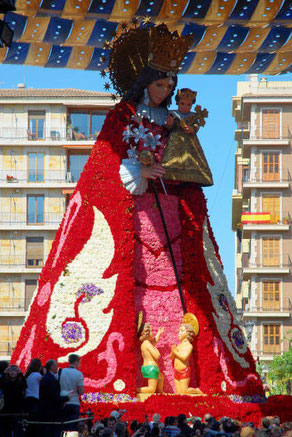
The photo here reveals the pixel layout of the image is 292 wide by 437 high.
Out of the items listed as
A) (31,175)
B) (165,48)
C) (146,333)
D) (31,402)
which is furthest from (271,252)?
(31,402)

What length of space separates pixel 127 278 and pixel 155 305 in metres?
0.88

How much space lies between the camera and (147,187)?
2244 cm

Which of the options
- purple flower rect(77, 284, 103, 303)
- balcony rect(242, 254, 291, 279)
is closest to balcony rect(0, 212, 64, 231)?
balcony rect(242, 254, 291, 279)

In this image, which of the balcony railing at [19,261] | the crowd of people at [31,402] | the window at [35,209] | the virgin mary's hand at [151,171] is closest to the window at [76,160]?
the window at [35,209]

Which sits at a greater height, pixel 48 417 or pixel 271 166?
pixel 271 166

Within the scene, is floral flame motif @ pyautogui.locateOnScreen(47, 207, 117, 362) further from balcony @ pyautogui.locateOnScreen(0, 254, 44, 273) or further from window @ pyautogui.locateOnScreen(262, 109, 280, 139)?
window @ pyautogui.locateOnScreen(262, 109, 280, 139)

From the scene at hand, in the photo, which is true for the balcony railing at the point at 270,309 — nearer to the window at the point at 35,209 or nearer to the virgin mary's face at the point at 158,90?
the window at the point at 35,209

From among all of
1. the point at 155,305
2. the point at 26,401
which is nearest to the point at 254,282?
the point at 155,305

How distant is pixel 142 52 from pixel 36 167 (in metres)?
33.1

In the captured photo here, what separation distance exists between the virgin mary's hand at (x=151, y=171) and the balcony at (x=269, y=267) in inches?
1428

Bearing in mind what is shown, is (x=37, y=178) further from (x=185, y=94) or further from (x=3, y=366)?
(x=3, y=366)

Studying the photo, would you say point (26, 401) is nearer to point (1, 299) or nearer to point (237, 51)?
point (237, 51)

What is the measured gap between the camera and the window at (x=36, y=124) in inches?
2211

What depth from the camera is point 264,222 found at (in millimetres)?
58344
